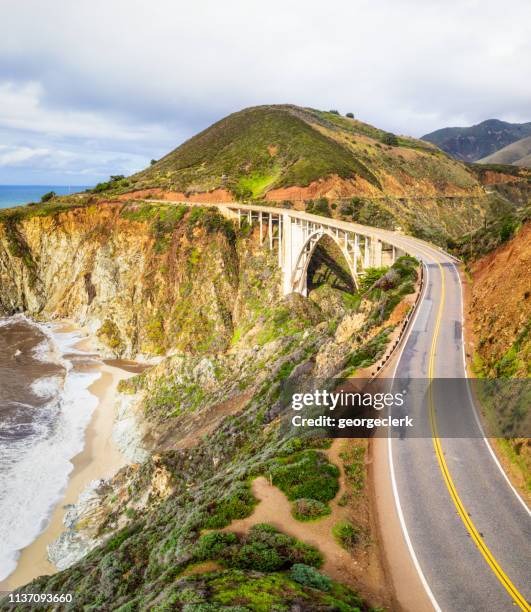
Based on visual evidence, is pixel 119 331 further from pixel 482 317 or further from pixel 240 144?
pixel 240 144

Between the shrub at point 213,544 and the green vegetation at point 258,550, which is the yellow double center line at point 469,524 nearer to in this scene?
the green vegetation at point 258,550

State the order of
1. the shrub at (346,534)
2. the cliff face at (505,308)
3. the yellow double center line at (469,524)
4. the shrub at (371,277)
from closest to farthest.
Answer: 1. the yellow double center line at (469,524)
2. the shrub at (346,534)
3. the cliff face at (505,308)
4. the shrub at (371,277)

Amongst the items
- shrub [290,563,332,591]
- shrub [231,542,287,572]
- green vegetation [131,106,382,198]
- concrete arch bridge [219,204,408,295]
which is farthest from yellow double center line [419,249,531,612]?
green vegetation [131,106,382,198]

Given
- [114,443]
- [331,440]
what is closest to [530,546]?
[331,440]

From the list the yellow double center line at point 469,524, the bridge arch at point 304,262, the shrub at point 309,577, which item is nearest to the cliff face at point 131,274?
the bridge arch at point 304,262

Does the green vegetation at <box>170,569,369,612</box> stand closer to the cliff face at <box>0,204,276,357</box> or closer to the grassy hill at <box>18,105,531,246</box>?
the cliff face at <box>0,204,276,357</box>

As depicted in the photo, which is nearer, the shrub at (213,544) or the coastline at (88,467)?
the shrub at (213,544)
